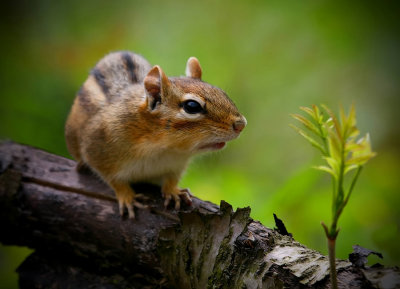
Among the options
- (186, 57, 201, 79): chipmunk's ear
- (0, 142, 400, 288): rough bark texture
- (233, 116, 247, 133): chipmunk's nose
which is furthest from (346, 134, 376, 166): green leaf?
(186, 57, 201, 79): chipmunk's ear

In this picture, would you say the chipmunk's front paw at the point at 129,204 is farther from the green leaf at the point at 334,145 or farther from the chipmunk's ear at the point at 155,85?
the green leaf at the point at 334,145

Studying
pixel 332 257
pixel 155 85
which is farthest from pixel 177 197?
pixel 332 257

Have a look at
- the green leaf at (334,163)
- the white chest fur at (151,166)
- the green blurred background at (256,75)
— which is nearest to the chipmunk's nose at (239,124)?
the white chest fur at (151,166)

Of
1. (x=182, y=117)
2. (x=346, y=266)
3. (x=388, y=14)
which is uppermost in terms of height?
(x=388, y=14)

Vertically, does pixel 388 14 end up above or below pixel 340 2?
below

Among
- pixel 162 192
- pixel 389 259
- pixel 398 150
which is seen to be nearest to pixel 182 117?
pixel 162 192

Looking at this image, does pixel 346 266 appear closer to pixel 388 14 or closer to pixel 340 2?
pixel 388 14

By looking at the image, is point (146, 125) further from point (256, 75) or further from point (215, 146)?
point (256, 75)
